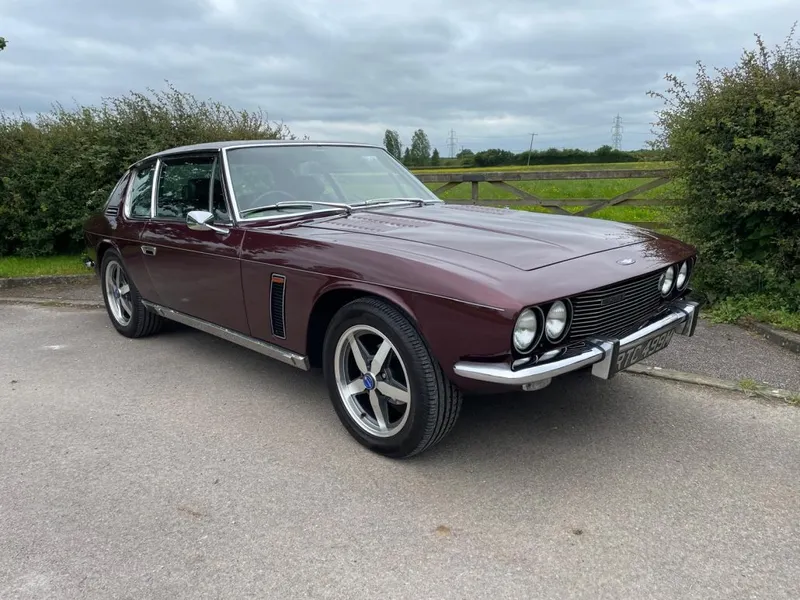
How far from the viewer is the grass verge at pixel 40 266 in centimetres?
848

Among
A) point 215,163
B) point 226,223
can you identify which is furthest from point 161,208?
point 226,223

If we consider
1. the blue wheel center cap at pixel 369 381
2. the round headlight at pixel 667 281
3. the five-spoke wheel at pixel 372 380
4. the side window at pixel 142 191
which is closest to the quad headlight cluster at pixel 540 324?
the five-spoke wheel at pixel 372 380

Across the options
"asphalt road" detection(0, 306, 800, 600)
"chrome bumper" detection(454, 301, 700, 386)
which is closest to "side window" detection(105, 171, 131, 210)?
"asphalt road" detection(0, 306, 800, 600)

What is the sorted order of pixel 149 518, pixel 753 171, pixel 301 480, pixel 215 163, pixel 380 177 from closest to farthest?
pixel 149 518, pixel 301 480, pixel 215 163, pixel 380 177, pixel 753 171

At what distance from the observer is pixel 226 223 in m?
3.85

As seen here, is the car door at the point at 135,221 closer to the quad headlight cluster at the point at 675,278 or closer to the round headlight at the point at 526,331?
the round headlight at the point at 526,331

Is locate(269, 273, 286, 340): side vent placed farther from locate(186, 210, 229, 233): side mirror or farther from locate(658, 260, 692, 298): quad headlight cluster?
locate(658, 260, 692, 298): quad headlight cluster

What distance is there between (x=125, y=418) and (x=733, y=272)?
5057 mm

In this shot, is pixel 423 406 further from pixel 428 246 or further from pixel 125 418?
pixel 125 418

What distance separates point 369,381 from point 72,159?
26.7ft

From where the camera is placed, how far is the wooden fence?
7.27m

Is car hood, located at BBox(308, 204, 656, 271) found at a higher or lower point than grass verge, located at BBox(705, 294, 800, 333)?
higher

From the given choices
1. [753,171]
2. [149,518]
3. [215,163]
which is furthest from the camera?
[753,171]

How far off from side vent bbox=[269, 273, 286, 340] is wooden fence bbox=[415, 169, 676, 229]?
4.48 meters
